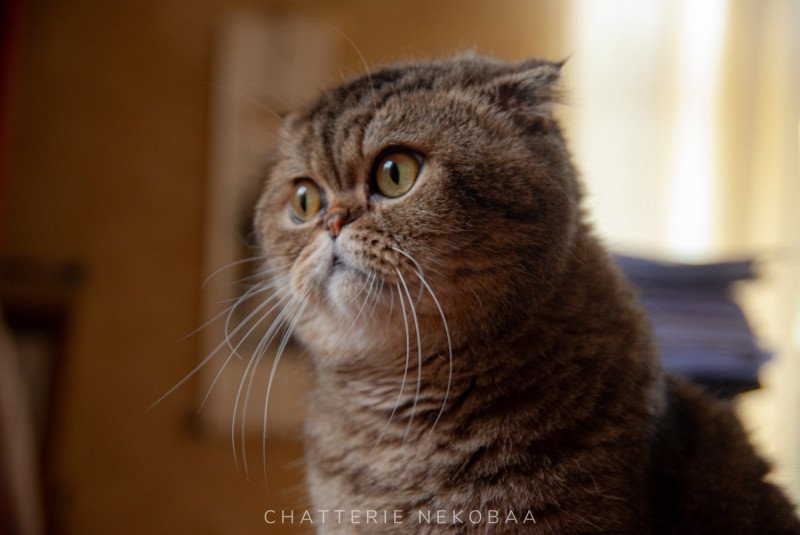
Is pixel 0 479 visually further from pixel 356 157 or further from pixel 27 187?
pixel 27 187

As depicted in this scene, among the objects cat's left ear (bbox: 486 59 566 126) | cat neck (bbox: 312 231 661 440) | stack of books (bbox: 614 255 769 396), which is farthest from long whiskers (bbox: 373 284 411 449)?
stack of books (bbox: 614 255 769 396)

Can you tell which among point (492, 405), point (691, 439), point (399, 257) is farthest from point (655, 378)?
point (399, 257)

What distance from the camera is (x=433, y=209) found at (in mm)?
694

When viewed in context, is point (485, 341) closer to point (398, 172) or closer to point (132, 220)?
point (398, 172)

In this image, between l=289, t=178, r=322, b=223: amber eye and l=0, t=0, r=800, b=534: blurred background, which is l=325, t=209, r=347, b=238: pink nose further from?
l=0, t=0, r=800, b=534: blurred background

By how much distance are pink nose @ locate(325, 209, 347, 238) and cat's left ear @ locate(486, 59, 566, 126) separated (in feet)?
0.73

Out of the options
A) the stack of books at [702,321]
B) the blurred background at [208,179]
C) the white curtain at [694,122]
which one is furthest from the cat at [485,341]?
the white curtain at [694,122]

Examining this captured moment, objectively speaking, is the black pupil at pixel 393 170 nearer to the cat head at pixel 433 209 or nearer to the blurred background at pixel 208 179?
the cat head at pixel 433 209

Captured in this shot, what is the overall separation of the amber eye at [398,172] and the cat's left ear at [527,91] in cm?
13

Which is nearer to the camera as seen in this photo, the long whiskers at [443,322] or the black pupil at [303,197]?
the long whiskers at [443,322]

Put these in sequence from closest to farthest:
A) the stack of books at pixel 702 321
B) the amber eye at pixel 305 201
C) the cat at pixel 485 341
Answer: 1. the cat at pixel 485 341
2. the amber eye at pixel 305 201
3. the stack of books at pixel 702 321

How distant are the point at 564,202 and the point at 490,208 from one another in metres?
0.10

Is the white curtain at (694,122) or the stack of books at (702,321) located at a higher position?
the white curtain at (694,122)

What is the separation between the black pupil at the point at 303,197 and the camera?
85 cm
